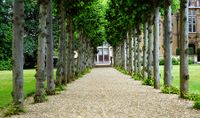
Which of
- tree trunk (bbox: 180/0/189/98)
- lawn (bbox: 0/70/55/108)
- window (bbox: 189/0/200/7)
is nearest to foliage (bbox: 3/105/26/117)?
lawn (bbox: 0/70/55/108)

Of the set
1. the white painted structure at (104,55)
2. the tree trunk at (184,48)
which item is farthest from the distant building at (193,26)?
the tree trunk at (184,48)

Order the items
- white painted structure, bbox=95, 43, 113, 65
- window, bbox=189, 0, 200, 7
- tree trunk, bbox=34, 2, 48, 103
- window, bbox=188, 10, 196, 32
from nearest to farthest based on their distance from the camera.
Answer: tree trunk, bbox=34, 2, 48, 103 → window, bbox=188, 10, 196, 32 → window, bbox=189, 0, 200, 7 → white painted structure, bbox=95, 43, 113, 65

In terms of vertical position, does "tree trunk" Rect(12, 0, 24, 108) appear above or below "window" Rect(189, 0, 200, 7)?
below

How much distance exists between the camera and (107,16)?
50688 mm

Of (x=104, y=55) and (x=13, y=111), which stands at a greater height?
(x=104, y=55)

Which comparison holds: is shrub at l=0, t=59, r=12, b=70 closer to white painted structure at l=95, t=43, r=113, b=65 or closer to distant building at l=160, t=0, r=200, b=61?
distant building at l=160, t=0, r=200, b=61

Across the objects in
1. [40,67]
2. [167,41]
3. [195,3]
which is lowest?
[40,67]

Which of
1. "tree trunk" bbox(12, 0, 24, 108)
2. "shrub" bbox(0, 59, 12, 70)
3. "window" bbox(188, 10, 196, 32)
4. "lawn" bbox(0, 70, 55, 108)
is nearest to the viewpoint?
"tree trunk" bbox(12, 0, 24, 108)

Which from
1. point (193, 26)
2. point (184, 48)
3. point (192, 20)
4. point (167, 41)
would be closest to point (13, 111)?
point (184, 48)

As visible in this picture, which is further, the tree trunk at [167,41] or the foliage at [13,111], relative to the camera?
the tree trunk at [167,41]

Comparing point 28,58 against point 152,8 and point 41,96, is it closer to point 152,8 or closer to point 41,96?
point 152,8

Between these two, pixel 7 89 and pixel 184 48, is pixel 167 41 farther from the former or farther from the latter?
pixel 7 89

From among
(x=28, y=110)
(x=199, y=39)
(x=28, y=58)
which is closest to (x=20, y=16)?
(x=28, y=110)

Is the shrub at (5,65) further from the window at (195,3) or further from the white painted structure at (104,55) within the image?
the white painted structure at (104,55)
